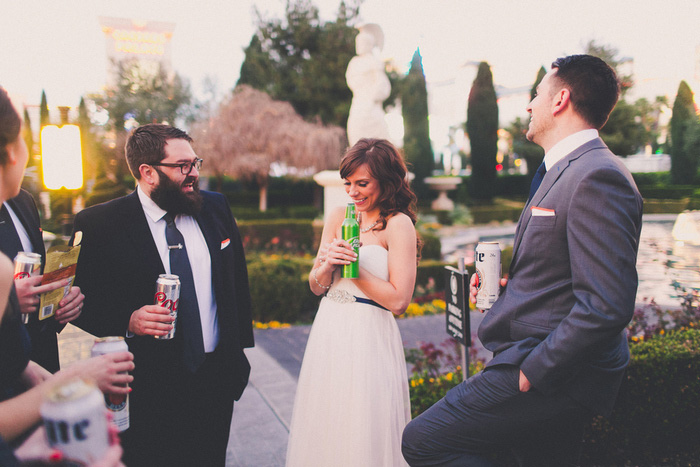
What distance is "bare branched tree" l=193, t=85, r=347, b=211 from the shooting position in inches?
824

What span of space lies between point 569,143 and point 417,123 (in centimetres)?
2566

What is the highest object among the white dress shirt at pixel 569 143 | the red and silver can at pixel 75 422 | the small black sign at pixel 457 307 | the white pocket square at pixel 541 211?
the white dress shirt at pixel 569 143

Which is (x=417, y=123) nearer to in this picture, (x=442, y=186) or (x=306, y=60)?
(x=442, y=186)

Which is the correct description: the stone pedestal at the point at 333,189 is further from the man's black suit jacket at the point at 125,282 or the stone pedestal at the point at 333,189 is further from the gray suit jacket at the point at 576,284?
the gray suit jacket at the point at 576,284

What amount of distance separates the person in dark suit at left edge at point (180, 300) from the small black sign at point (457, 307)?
118 cm

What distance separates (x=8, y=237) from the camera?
6.35 feet

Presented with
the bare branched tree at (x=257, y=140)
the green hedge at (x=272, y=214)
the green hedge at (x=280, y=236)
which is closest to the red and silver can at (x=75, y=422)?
the green hedge at (x=280, y=236)

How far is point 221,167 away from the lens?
21.2 meters

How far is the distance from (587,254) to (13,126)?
165 centimetres

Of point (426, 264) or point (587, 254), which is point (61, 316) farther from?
point (426, 264)

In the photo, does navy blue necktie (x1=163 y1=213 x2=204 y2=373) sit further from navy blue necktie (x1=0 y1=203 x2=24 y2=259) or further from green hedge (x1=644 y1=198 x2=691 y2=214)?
green hedge (x1=644 y1=198 x2=691 y2=214)

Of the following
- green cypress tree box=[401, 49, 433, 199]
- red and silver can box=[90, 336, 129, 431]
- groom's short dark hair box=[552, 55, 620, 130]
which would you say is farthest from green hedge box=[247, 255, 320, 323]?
green cypress tree box=[401, 49, 433, 199]

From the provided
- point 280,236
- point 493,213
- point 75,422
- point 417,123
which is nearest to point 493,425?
point 75,422

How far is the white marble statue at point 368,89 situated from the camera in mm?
8117
